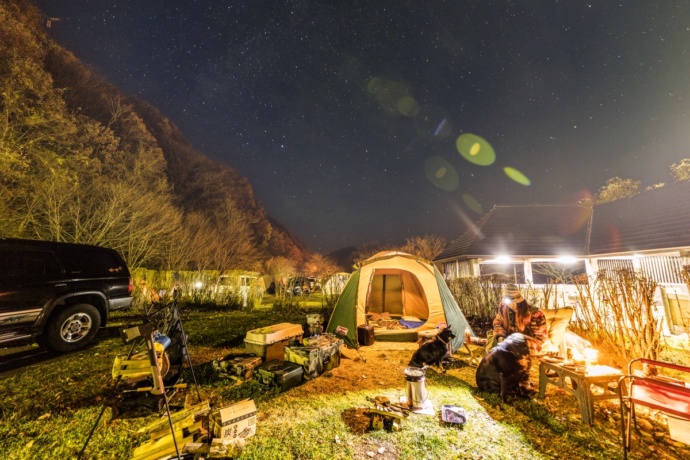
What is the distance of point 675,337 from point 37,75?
22.1 m

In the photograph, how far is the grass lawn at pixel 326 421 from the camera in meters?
2.92

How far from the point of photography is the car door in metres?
4.93

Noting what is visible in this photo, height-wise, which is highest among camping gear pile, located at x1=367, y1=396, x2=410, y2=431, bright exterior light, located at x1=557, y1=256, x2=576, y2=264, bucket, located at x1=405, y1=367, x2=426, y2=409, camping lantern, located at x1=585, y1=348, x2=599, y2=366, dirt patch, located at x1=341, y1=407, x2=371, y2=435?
bright exterior light, located at x1=557, y1=256, x2=576, y2=264

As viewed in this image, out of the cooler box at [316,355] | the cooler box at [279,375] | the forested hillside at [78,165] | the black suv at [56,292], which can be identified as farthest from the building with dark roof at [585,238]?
the forested hillside at [78,165]

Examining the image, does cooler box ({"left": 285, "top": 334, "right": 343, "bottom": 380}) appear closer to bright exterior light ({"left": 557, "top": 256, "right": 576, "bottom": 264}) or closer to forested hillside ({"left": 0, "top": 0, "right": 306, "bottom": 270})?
forested hillside ({"left": 0, "top": 0, "right": 306, "bottom": 270})

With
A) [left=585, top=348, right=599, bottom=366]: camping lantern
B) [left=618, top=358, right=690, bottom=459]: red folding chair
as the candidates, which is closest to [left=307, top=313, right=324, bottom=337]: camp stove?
[left=585, top=348, right=599, bottom=366]: camping lantern

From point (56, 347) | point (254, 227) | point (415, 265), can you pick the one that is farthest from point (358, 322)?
point (254, 227)

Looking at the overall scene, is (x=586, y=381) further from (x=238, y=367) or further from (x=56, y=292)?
(x=56, y=292)

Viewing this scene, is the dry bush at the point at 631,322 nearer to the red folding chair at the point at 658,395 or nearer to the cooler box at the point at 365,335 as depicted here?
the red folding chair at the point at 658,395

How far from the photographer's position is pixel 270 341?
513 centimetres

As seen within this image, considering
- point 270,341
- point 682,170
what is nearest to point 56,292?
point 270,341

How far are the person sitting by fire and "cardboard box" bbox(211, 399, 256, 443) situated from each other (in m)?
4.25

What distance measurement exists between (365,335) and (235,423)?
4.34m

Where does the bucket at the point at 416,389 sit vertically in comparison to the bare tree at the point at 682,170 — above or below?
below
